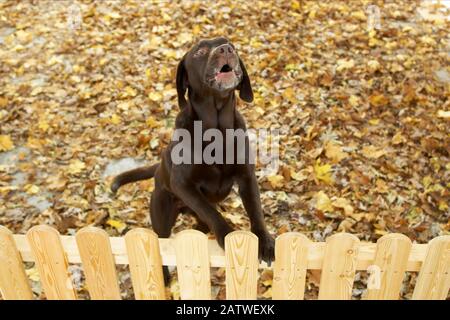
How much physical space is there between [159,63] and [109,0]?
240 cm

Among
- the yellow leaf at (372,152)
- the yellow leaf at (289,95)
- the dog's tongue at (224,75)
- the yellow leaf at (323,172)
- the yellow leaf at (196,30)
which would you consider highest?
the dog's tongue at (224,75)

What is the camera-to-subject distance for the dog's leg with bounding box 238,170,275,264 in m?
2.58

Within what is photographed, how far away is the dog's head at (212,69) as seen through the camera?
2.65 m

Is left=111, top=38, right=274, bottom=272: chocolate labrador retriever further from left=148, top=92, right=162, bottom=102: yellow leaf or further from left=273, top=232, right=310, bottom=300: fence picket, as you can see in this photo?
left=148, top=92, right=162, bottom=102: yellow leaf

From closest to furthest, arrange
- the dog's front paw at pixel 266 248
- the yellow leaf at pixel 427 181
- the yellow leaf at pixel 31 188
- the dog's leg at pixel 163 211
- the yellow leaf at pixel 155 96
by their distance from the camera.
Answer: the dog's front paw at pixel 266 248
the dog's leg at pixel 163 211
the yellow leaf at pixel 427 181
the yellow leaf at pixel 31 188
the yellow leaf at pixel 155 96

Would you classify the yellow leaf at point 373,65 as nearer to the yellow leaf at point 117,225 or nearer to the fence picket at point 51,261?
the yellow leaf at point 117,225

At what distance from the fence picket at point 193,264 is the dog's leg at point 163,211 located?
75 cm

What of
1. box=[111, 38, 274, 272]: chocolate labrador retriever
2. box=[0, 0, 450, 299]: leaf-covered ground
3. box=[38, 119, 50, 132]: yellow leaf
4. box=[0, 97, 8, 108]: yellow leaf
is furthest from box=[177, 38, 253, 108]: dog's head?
box=[0, 97, 8, 108]: yellow leaf

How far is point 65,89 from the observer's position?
5.96 metres

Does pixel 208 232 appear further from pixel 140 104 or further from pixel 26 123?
pixel 26 123

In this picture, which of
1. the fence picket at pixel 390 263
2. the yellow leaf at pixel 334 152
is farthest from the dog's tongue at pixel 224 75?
the yellow leaf at pixel 334 152

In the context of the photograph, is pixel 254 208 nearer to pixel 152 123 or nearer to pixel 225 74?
pixel 225 74
